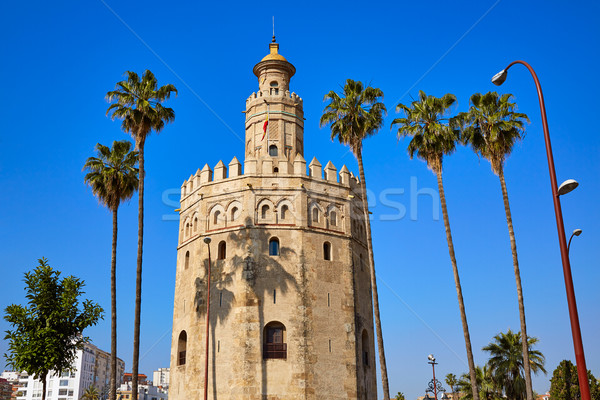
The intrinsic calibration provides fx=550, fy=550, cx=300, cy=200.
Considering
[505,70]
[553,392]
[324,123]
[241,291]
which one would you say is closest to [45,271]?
[241,291]

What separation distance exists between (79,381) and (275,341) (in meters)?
99.0

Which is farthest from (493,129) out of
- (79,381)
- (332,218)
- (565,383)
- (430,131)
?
(79,381)

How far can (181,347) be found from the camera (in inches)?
1419

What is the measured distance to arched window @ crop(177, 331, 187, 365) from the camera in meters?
Result: 35.6

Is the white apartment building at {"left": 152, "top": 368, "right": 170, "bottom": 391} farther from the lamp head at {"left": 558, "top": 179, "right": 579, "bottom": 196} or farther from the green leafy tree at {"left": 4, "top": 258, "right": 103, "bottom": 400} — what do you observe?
the lamp head at {"left": 558, "top": 179, "right": 579, "bottom": 196}

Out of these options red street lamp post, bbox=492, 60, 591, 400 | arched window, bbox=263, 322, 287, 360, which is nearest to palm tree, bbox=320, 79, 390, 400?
arched window, bbox=263, 322, 287, 360

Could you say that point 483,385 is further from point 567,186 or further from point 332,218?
point 567,186

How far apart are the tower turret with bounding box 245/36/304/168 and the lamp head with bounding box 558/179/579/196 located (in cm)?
2522

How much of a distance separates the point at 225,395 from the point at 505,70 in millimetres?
23503

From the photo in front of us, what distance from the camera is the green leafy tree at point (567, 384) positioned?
3662 cm

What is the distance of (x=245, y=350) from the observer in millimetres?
31906

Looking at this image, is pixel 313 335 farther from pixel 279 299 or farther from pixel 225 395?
pixel 225 395

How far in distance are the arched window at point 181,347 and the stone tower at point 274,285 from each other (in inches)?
2.6

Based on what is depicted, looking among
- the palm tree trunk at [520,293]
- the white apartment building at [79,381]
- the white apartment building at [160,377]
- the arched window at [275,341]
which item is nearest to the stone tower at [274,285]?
the arched window at [275,341]
